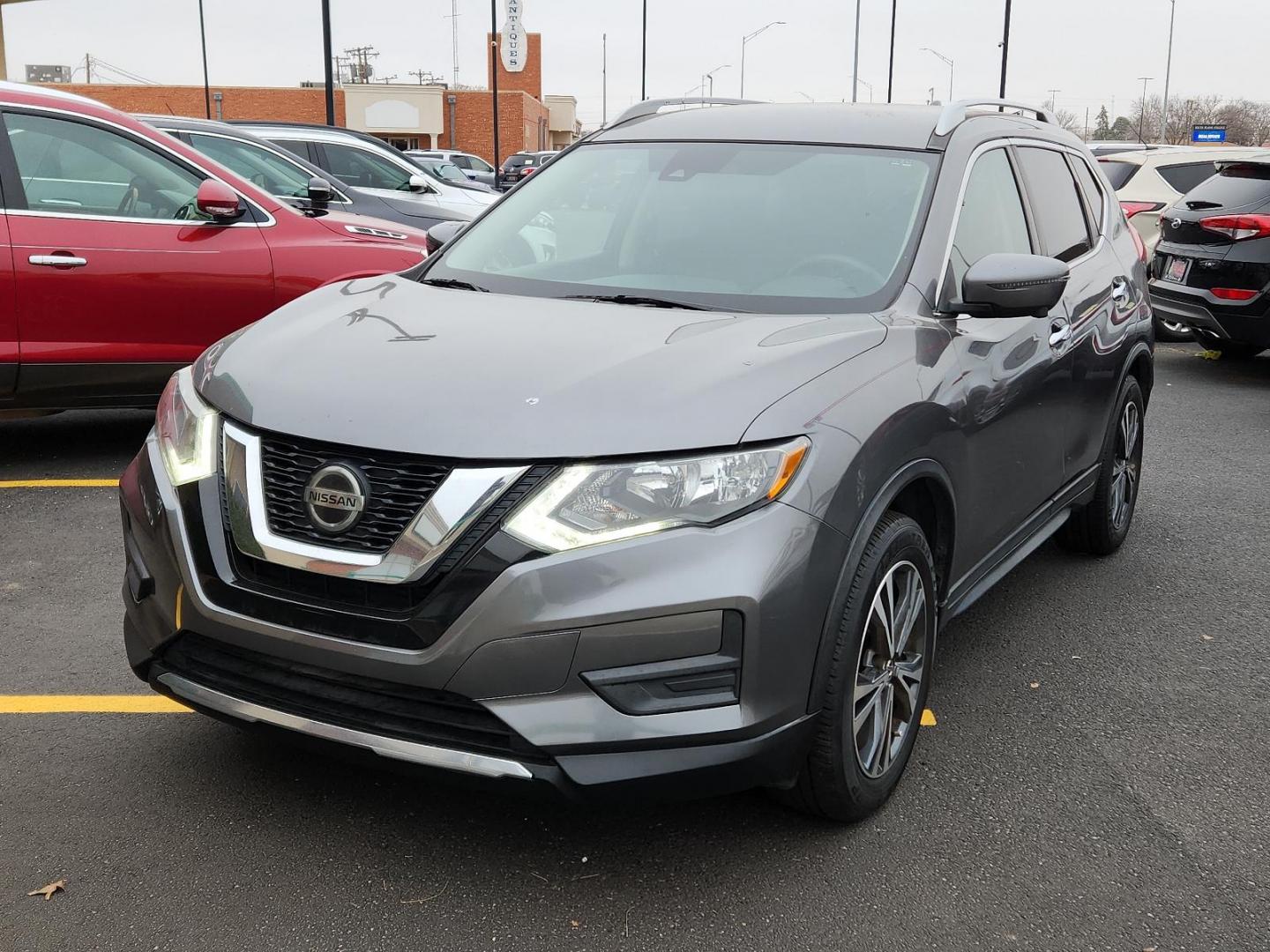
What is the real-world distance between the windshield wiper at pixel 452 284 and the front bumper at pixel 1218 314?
753 cm

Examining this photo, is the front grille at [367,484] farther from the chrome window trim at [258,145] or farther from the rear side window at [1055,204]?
the chrome window trim at [258,145]

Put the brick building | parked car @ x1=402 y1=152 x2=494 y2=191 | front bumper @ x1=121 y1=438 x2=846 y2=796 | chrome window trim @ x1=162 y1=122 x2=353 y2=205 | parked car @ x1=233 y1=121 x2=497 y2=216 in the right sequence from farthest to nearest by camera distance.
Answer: the brick building, parked car @ x1=402 y1=152 x2=494 y2=191, parked car @ x1=233 y1=121 x2=497 y2=216, chrome window trim @ x1=162 y1=122 x2=353 y2=205, front bumper @ x1=121 y1=438 x2=846 y2=796

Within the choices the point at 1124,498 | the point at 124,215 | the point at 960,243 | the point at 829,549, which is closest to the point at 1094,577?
the point at 1124,498

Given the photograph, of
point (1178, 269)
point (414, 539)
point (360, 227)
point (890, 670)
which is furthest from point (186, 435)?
point (1178, 269)

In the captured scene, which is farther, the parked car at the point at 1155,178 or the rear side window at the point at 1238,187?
the parked car at the point at 1155,178

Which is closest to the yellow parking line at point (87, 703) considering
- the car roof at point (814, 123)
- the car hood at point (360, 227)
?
the car roof at point (814, 123)

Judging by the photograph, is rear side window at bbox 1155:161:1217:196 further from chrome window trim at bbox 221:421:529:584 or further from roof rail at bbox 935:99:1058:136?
chrome window trim at bbox 221:421:529:584

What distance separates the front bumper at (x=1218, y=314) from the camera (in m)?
9.32

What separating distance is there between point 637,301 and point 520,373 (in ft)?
2.44

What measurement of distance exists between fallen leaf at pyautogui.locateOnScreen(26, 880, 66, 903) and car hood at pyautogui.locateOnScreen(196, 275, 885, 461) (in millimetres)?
1099

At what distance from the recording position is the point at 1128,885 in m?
2.86

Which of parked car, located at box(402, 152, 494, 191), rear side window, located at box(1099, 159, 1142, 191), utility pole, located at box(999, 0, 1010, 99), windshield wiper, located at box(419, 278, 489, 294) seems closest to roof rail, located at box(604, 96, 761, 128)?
windshield wiper, located at box(419, 278, 489, 294)

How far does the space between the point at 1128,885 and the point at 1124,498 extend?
2827 mm

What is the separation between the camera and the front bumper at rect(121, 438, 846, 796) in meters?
2.45
